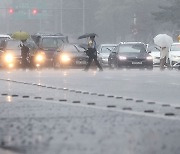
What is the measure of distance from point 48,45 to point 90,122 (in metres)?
36.2

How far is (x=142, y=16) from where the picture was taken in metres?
108

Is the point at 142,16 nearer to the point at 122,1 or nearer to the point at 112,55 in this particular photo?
the point at 122,1

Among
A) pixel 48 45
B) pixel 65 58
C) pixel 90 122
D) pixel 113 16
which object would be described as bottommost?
pixel 113 16

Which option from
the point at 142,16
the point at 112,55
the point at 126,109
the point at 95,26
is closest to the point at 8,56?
the point at 112,55

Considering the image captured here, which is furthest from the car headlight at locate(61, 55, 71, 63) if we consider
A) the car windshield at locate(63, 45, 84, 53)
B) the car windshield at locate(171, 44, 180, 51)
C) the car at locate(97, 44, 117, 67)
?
the car windshield at locate(171, 44, 180, 51)

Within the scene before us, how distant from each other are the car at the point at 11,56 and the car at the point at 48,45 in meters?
1.42

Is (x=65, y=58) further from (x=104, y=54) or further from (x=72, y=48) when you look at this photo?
(x=104, y=54)

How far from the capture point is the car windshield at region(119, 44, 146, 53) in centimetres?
4403

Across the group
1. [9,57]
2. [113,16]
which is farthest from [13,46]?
[113,16]

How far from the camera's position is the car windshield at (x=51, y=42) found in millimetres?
48000

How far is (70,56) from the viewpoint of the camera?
43.0 meters

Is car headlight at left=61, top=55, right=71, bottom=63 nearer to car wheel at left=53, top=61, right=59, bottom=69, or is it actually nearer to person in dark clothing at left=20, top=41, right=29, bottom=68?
car wheel at left=53, top=61, right=59, bottom=69

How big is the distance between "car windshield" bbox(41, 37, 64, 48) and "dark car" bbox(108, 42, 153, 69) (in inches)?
178

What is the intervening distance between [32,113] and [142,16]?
95.0 metres
